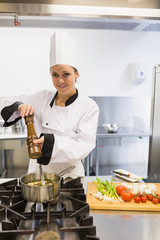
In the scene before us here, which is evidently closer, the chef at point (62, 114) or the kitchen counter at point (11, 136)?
the chef at point (62, 114)

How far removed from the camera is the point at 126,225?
0.85m

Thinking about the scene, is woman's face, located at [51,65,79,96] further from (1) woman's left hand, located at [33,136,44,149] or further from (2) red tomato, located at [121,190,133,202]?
(2) red tomato, located at [121,190,133,202]

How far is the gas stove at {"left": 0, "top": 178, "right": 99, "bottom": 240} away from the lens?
74cm

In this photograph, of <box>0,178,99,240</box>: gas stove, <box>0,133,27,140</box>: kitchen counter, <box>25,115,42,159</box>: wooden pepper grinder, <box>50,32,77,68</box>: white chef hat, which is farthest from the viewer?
<box>0,133,27,140</box>: kitchen counter

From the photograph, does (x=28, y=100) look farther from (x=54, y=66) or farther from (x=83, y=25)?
(x=83, y=25)

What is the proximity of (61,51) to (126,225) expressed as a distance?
0.88 meters

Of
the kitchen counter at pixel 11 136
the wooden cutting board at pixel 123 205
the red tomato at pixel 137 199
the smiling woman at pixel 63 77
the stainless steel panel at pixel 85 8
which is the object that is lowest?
the kitchen counter at pixel 11 136

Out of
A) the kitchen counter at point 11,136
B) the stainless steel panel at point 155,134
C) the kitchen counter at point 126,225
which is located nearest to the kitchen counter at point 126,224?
the kitchen counter at point 126,225

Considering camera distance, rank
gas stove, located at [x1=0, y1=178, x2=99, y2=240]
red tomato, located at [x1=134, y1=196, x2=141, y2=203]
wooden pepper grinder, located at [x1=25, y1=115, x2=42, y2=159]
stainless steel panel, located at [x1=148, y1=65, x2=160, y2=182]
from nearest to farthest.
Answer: gas stove, located at [x1=0, y1=178, x2=99, y2=240], wooden pepper grinder, located at [x1=25, y1=115, x2=42, y2=159], red tomato, located at [x1=134, y1=196, x2=141, y2=203], stainless steel panel, located at [x1=148, y1=65, x2=160, y2=182]

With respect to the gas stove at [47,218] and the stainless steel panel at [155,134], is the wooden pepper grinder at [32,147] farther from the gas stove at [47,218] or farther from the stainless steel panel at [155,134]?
the stainless steel panel at [155,134]

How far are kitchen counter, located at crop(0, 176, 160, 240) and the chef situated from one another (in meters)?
0.32

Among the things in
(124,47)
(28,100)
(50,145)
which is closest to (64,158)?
(50,145)

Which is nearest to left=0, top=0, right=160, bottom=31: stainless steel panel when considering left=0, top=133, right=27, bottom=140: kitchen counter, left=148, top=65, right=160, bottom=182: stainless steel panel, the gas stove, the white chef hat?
the white chef hat

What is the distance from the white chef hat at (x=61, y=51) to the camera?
1.18m
